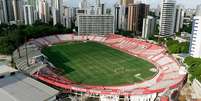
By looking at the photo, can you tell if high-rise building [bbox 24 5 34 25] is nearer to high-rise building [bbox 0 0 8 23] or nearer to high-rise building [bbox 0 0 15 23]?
high-rise building [bbox 0 0 15 23]

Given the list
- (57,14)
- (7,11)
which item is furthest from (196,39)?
(7,11)

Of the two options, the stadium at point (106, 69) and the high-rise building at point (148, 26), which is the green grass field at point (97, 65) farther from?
the high-rise building at point (148, 26)

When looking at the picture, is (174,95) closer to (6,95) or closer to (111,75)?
(111,75)

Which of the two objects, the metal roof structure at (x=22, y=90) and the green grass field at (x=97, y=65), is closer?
the metal roof structure at (x=22, y=90)

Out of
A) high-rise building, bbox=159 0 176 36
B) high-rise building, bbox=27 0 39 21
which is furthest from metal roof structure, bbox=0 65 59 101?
high-rise building, bbox=27 0 39 21

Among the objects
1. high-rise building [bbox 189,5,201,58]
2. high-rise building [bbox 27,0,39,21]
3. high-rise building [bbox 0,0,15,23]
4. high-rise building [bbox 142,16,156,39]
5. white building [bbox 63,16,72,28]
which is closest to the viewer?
high-rise building [bbox 189,5,201,58]

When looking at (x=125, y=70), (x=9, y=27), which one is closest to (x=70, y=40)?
(x=9, y=27)

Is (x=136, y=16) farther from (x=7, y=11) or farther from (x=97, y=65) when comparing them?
(x=7, y=11)

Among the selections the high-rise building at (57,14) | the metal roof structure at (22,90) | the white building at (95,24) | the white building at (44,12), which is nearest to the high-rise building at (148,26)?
the white building at (95,24)
